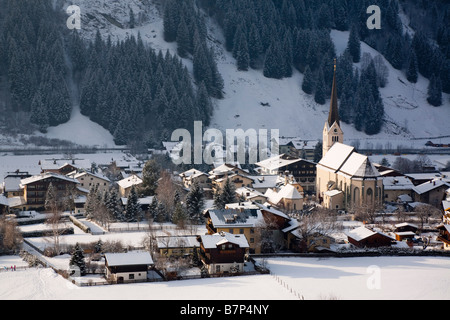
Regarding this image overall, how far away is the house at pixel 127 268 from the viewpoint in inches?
1345

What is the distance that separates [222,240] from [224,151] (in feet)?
118

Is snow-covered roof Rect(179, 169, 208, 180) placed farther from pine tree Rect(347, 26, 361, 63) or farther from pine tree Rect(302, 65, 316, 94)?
pine tree Rect(347, 26, 361, 63)

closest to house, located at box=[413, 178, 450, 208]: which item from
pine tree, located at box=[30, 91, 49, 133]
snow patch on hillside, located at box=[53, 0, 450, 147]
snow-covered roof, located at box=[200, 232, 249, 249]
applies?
snow-covered roof, located at box=[200, 232, 249, 249]

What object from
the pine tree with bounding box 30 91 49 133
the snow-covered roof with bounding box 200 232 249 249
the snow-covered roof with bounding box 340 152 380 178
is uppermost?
the pine tree with bounding box 30 91 49 133

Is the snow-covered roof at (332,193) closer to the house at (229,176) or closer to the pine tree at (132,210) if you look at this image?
Answer: the house at (229,176)

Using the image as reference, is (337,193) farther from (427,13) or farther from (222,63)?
(427,13)

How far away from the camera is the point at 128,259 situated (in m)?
34.8

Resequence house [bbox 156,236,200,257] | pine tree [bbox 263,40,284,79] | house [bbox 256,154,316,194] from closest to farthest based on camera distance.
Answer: house [bbox 156,236,200,257] < house [bbox 256,154,316,194] < pine tree [bbox 263,40,284,79]

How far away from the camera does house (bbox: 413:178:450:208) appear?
5391 centimetres

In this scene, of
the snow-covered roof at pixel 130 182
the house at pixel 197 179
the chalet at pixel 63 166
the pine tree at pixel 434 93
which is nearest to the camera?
the snow-covered roof at pixel 130 182

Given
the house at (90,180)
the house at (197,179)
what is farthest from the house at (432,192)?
the house at (90,180)

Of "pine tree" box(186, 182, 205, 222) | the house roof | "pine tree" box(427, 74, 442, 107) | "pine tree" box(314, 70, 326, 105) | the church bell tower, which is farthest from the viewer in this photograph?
"pine tree" box(427, 74, 442, 107)

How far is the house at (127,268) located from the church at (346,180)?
21064 mm

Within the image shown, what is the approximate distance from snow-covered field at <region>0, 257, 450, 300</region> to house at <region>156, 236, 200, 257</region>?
3.85 meters
